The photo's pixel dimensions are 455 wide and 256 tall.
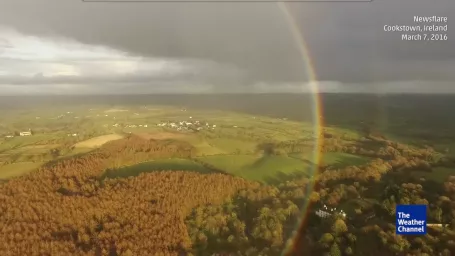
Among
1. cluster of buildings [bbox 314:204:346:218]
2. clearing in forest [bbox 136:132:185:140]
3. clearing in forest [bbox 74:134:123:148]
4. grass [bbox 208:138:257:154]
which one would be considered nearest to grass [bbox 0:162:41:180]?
clearing in forest [bbox 74:134:123:148]

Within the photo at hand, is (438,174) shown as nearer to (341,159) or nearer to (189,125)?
(341,159)

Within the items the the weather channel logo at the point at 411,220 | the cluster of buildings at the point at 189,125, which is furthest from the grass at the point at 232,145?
the the weather channel logo at the point at 411,220

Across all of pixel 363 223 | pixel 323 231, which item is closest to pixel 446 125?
pixel 363 223

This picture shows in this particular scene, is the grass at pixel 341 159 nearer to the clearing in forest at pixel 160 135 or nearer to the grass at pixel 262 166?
the grass at pixel 262 166

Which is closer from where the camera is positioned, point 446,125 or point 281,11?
point 281,11

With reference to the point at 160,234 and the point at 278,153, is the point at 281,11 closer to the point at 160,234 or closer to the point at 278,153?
the point at 278,153

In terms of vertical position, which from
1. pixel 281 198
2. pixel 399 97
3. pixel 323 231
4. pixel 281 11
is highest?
pixel 281 11
